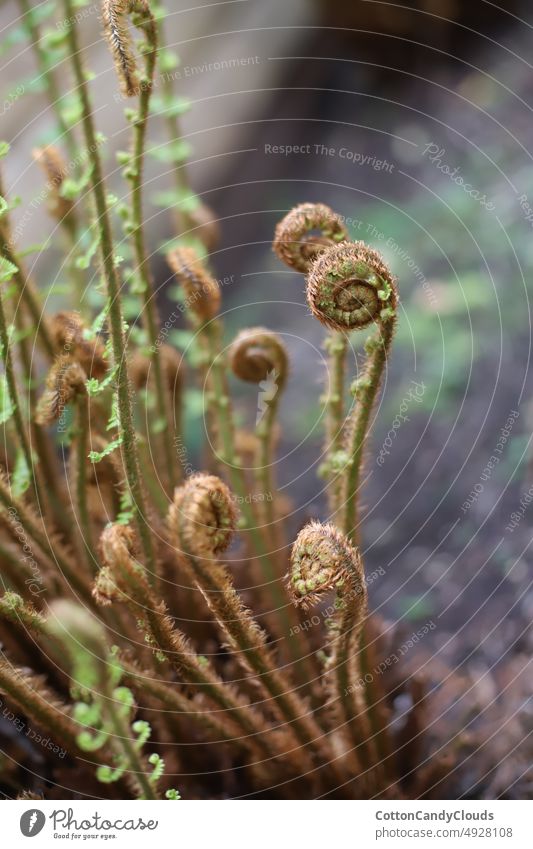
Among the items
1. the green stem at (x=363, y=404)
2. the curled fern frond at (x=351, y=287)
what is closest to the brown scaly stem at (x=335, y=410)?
the green stem at (x=363, y=404)

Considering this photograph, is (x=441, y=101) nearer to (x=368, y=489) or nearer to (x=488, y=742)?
(x=368, y=489)

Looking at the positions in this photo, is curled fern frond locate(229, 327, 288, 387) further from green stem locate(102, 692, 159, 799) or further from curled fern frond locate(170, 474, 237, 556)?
green stem locate(102, 692, 159, 799)

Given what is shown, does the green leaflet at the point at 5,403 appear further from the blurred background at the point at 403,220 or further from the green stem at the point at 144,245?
the blurred background at the point at 403,220

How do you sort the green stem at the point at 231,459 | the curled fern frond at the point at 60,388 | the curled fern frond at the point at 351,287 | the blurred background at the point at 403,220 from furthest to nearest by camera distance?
1. the blurred background at the point at 403,220
2. the green stem at the point at 231,459
3. the curled fern frond at the point at 60,388
4. the curled fern frond at the point at 351,287

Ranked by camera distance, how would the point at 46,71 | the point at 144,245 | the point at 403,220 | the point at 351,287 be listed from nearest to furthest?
the point at 351,287 < the point at 144,245 < the point at 46,71 < the point at 403,220

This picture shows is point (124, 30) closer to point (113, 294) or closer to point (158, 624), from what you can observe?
point (113, 294)

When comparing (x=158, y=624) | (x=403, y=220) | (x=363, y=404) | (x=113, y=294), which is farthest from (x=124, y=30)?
(x=403, y=220)
